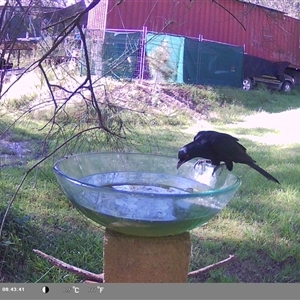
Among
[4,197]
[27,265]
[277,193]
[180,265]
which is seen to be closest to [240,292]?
[180,265]

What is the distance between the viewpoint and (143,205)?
1092 mm

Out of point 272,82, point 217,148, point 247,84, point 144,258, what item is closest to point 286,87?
point 272,82

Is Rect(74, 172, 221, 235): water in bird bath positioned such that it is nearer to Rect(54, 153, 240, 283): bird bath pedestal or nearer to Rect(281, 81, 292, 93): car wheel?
Rect(54, 153, 240, 283): bird bath pedestal

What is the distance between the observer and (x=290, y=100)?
9672mm

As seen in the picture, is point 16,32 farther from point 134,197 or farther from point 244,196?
point 244,196

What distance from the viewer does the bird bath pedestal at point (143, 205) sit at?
1.09 metres

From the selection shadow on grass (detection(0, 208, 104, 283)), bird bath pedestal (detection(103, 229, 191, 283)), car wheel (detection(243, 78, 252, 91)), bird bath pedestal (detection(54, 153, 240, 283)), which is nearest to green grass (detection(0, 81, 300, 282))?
shadow on grass (detection(0, 208, 104, 283))

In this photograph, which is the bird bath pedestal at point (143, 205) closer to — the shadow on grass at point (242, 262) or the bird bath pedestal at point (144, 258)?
the bird bath pedestal at point (144, 258)

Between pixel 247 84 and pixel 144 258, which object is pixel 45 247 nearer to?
pixel 144 258

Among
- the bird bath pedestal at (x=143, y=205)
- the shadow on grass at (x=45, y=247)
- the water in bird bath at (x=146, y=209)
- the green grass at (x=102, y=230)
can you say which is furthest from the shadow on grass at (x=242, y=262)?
the water in bird bath at (x=146, y=209)

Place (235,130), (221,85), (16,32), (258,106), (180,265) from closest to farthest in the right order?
(180,265), (16,32), (235,130), (258,106), (221,85)

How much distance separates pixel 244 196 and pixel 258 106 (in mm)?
5356

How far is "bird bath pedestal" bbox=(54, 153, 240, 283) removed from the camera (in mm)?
1087

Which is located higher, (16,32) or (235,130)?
(16,32)
